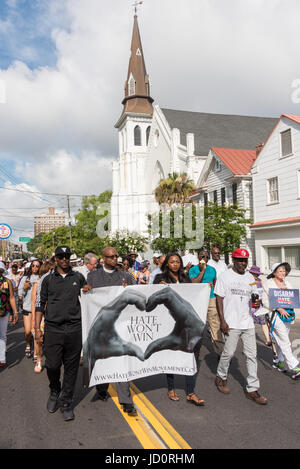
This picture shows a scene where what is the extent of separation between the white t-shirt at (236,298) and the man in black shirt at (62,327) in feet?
6.37

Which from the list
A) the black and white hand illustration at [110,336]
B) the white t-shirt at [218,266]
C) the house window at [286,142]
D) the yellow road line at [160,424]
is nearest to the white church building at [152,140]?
the house window at [286,142]

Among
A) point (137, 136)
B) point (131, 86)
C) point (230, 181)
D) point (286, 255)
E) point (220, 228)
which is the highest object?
point (131, 86)

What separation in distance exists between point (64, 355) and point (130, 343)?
840 mm

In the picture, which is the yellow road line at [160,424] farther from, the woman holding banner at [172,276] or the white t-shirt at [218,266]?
the white t-shirt at [218,266]

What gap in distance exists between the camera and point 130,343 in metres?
4.97

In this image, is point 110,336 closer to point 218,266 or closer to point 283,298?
point 283,298

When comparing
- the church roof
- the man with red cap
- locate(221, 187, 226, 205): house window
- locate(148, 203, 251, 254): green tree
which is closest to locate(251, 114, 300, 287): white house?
locate(148, 203, 251, 254): green tree

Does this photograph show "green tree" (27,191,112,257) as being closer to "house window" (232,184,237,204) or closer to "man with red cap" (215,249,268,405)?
"house window" (232,184,237,204)

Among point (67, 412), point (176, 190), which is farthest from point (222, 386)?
point (176, 190)

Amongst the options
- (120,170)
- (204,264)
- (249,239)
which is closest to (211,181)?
(249,239)

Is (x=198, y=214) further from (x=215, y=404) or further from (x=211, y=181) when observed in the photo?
(x=215, y=404)

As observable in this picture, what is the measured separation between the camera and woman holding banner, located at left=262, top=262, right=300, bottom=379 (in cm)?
596

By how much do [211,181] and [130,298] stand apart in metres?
24.5

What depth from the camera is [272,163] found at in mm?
21344
